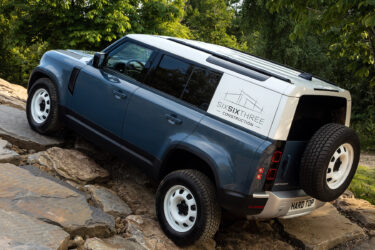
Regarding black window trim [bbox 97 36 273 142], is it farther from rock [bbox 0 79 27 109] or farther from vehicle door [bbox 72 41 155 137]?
rock [bbox 0 79 27 109]

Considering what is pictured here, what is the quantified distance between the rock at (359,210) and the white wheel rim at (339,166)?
69.2 inches

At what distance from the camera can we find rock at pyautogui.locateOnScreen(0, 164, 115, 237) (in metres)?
3.90

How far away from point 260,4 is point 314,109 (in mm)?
7624

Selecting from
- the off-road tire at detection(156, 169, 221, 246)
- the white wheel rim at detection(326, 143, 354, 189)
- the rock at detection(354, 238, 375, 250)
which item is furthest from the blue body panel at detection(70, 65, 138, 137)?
the rock at detection(354, 238, 375, 250)

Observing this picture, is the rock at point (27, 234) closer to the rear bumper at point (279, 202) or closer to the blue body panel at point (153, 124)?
the blue body panel at point (153, 124)

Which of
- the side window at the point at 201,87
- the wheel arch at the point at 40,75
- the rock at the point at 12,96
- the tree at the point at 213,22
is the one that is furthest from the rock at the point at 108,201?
the tree at the point at 213,22

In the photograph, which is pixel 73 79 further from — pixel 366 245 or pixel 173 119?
pixel 366 245

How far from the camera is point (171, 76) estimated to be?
175 inches

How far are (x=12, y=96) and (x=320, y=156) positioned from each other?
652 centimetres

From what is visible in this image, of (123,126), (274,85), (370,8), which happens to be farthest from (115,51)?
(370,8)

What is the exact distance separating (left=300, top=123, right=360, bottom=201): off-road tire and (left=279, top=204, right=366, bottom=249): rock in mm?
1017

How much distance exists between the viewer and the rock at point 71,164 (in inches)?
196

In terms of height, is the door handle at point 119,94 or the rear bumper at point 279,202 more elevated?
the door handle at point 119,94

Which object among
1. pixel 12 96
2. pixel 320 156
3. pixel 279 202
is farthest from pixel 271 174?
pixel 12 96
